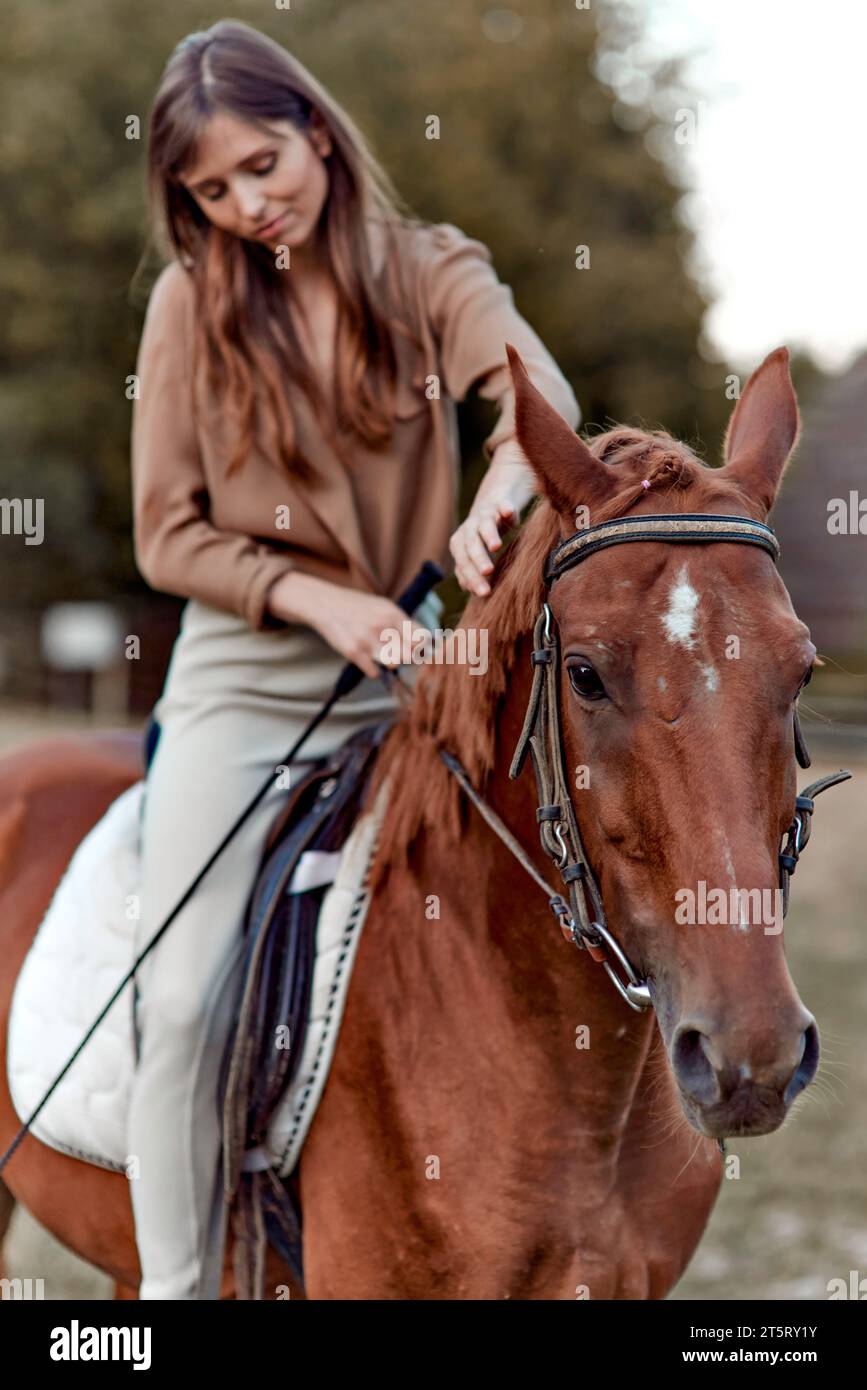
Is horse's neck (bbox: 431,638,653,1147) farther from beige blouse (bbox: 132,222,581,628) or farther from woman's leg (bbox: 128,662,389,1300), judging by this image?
beige blouse (bbox: 132,222,581,628)

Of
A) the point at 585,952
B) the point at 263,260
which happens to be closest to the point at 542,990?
the point at 585,952

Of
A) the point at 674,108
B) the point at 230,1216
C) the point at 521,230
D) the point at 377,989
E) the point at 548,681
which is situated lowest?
the point at 230,1216

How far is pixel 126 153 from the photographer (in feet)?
64.5

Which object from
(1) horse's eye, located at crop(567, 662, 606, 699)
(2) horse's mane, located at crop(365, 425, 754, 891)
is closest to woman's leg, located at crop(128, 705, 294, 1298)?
(2) horse's mane, located at crop(365, 425, 754, 891)

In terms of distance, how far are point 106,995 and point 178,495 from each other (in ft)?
3.50

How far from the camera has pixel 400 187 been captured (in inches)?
683

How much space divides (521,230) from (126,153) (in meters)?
6.40

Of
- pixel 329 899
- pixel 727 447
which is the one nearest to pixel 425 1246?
pixel 329 899

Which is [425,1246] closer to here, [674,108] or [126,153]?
[674,108]

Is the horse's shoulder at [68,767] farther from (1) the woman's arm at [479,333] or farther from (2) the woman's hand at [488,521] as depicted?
(2) the woman's hand at [488,521]

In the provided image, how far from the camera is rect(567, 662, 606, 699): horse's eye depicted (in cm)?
195

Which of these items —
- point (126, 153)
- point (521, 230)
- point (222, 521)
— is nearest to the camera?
point (222, 521)

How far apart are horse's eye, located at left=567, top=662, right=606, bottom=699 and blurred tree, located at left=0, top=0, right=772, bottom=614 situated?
1435 centimetres

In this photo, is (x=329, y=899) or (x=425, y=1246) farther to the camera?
(x=329, y=899)
